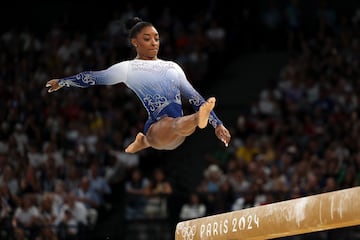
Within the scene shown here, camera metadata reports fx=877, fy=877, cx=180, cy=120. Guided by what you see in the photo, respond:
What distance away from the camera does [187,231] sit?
8.99 m

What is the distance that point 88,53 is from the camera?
18578 mm

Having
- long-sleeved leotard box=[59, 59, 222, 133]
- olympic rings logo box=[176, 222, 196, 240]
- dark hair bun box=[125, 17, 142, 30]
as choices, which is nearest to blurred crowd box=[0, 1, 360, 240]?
olympic rings logo box=[176, 222, 196, 240]

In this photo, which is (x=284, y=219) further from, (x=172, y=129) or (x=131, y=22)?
(x=131, y=22)

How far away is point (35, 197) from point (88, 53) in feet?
15.9

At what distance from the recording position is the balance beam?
7.09 metres

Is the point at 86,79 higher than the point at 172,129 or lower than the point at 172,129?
higher

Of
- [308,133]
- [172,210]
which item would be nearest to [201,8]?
[308,133]

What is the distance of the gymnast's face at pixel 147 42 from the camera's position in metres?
8.73

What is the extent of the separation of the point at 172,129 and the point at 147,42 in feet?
3.59

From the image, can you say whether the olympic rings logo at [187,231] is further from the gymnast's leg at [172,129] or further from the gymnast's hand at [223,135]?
the gymnast's hand at [223,135]

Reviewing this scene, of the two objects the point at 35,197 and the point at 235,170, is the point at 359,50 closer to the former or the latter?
the point at 235,170

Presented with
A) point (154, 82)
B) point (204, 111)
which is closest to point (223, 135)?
point (204, 111)

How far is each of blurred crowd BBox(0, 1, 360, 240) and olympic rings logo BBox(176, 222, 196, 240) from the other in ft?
15.2

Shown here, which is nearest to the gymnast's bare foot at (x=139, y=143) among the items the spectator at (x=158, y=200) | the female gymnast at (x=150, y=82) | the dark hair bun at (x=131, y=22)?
the female gymnast at (x=150, y=82)
